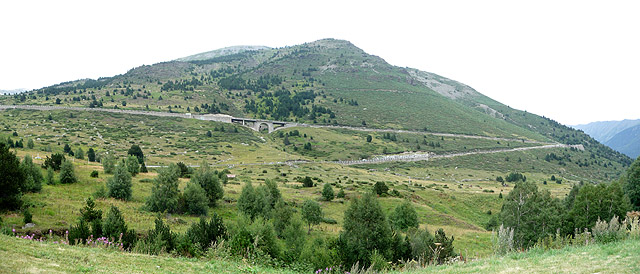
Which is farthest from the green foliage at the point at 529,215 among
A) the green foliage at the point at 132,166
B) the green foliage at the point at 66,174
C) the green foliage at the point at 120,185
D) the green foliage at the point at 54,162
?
the green foliage at the point at 54,162

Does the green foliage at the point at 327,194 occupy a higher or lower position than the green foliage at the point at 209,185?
lower

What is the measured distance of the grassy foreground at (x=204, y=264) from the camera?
355 inches

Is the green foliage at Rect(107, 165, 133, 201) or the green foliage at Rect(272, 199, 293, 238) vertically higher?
the green foliage at Rect(107, 165, 133, 201)

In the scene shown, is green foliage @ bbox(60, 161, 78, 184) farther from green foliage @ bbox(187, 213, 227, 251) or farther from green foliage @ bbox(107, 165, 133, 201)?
green foliage @ bbox(187, 213, 227, 251)

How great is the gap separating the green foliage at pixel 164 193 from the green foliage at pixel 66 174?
897cm

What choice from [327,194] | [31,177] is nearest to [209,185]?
[31,177]

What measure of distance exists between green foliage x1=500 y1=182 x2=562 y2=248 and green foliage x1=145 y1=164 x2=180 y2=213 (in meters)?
29.1

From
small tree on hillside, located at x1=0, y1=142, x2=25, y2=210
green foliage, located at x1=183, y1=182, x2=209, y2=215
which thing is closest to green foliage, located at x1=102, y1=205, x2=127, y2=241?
small tree on hillside, located at x1=0, y1=142, x2=25, y2=210

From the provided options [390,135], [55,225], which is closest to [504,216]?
[55,225]

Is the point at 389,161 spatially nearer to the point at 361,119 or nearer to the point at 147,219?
the point at 361,119

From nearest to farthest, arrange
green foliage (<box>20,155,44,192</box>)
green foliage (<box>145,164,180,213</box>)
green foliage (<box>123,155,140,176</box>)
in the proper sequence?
green foliage (<box>20,155,44,192</box>)
green foliage (<box>145,164,180,213</box>)
green foliage (<box>123,155,140,176</box>)

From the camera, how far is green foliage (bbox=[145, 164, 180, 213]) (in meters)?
27.1

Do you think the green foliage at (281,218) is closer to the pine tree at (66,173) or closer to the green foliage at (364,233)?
the green foliage at (364,233)

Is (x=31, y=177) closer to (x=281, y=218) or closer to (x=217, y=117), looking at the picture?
(x=281, y=218)
